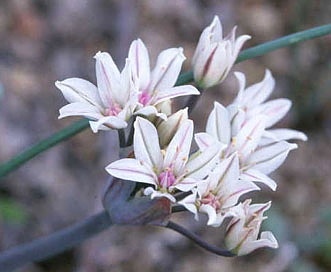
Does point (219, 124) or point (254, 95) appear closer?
point (219, 124)

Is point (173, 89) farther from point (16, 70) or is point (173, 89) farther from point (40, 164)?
point (16, 70)

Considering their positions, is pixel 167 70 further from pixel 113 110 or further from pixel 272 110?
pixel 272 110

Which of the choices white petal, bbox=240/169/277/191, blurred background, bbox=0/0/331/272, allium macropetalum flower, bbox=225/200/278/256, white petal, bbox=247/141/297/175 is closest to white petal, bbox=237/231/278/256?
allium macropetalum flower, bbox=225/200/278/256

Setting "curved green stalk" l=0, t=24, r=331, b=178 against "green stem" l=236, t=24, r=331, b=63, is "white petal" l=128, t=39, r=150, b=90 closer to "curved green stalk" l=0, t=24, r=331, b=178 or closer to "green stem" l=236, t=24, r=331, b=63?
"curved green stalk" l=0, t=24, r=331, b=178

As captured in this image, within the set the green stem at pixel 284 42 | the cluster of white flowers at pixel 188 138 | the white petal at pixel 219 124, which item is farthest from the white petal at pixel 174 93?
the green stem at pixel 284 42

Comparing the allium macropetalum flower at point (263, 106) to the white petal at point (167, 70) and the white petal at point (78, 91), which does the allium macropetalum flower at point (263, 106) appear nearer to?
the white petal at point (167, 70)

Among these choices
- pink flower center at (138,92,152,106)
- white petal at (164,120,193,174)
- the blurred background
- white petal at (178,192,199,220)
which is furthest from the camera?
the blurred background

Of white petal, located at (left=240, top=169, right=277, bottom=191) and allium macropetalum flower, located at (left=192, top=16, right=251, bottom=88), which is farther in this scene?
allium macropetalum flower, located at (left=192, top=16, right=251, bottom=88)

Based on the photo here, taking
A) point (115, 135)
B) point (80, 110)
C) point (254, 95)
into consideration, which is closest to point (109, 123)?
point (80, 110)
